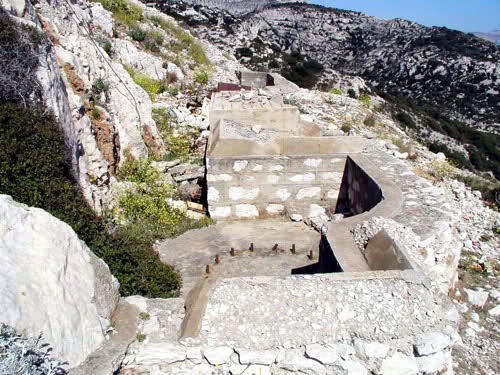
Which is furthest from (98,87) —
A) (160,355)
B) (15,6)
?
(160,355)

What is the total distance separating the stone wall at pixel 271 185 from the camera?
6.08 m

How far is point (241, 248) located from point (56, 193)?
8.75 feet

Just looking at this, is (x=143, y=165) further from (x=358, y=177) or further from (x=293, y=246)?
(x=358, y=177)

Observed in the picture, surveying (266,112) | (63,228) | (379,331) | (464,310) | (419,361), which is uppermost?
(266,112)

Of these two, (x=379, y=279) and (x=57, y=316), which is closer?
(x=57, y=316)

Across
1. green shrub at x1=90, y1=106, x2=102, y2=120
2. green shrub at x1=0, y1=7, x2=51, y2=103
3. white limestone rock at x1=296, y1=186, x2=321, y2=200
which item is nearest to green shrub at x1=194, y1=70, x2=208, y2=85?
green shrub at x1=90, y1=106, x2=102, y2=120

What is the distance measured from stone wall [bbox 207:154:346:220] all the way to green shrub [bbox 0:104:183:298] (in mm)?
2060

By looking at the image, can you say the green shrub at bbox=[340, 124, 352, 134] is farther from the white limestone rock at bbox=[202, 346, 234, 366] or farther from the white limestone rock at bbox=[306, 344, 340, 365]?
the white limestone rock at bbox=[202, 346, 234, 366]

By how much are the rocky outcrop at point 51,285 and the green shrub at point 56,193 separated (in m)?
0.72

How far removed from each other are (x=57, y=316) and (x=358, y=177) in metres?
4.64

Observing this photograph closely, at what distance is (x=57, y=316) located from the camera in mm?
2406

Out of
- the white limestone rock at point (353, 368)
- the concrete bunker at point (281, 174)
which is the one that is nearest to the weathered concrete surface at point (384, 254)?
the white limestone rock at point (353, 368)

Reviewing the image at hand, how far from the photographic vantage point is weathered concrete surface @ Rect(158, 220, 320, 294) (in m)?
5.07

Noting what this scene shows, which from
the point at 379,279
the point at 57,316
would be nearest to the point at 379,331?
the point at 379,279
